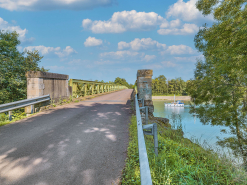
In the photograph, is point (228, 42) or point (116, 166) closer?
point (116, 166)

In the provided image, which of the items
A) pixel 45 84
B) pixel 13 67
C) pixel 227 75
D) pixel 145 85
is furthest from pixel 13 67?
pixel 227 75

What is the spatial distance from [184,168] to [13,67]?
16.7 metres

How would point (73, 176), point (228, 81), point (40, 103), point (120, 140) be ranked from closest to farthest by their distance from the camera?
point (73, 176)
point (120, 140)
point (40, 103)
point (228, 81)

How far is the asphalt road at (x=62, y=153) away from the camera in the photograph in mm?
2505

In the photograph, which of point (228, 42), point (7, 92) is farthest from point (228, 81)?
point (7, 92)

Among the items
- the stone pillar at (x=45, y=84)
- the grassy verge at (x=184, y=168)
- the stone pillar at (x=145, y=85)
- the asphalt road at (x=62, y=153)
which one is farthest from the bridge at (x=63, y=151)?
the stone pillar at (x=45, y=84)

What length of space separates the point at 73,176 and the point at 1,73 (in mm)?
14703

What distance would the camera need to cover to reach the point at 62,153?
326 cm

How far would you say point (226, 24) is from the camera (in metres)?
11.5

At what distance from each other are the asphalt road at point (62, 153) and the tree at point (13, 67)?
10534 millimetres

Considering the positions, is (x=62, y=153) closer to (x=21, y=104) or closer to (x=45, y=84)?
(x=21, y=104)

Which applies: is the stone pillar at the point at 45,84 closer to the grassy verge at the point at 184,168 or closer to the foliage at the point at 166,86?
the grassy verge at the point at 184,168

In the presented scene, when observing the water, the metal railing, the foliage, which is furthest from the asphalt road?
the foliage

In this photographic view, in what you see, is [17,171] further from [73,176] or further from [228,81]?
[228,81]
